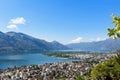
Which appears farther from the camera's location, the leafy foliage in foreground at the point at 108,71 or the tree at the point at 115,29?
the leafy foliage in foreground at the point at 108,71

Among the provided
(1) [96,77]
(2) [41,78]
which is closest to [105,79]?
(1) [96,77]

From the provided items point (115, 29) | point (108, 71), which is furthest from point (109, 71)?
point (115, 29)

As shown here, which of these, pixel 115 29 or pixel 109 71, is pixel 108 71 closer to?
pixel 109 71

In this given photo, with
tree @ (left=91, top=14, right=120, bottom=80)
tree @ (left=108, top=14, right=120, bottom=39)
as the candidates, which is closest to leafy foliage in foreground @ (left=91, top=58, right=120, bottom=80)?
tree @ (left=91, top=14, right=120, bottom=80)

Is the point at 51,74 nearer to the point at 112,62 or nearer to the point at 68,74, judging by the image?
the point at 68,74

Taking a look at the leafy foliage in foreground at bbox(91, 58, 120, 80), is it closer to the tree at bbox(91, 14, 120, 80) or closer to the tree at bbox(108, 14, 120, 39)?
the tree at bbox(91, 14, 120, 80)

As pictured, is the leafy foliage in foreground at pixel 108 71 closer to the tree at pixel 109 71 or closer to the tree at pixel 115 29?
the tree at pixel 109 71

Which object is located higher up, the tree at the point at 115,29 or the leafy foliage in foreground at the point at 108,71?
the tree at the point at 115,29

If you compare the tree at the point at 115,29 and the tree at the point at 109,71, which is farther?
the tree at the point at 109,71

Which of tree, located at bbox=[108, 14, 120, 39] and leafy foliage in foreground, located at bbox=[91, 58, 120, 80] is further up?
tree, located at bbox=[108, 14, 120, 39]

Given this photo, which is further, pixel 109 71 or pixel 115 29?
pixel 109 71

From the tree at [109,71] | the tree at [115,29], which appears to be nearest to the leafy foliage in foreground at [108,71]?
the tree at [109,71]
